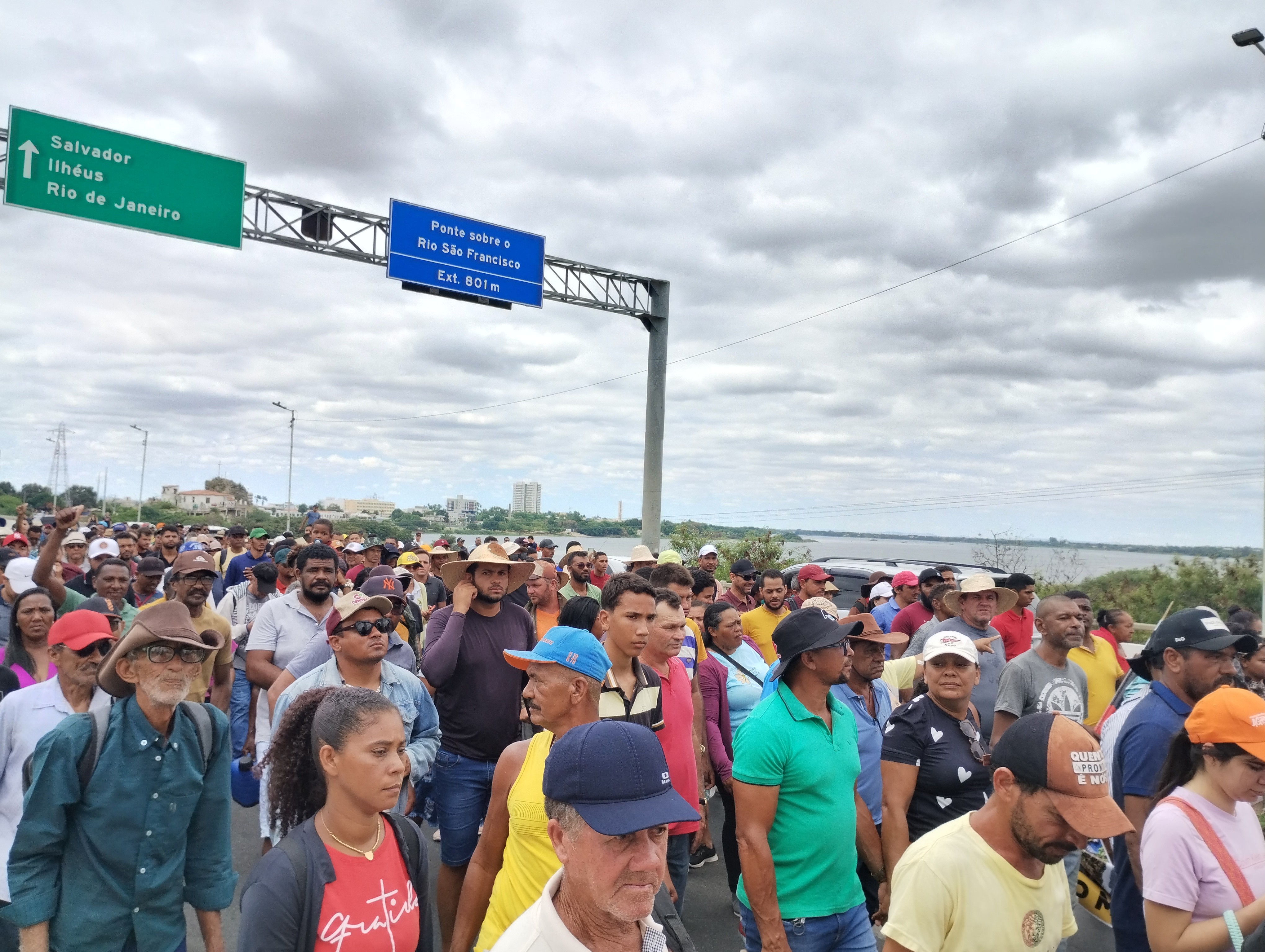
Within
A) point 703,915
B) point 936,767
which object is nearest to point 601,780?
point 936,767

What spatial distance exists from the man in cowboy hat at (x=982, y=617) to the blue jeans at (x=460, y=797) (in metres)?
3.45

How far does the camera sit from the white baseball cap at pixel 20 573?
240 inches

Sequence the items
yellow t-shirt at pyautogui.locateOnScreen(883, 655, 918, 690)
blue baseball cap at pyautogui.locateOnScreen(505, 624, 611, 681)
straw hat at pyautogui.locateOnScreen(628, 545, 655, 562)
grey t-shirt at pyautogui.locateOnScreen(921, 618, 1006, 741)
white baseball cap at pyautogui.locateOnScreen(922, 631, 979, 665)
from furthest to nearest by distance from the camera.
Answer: straw hat at pyautogui.locateOnScreen(628, 545, 655, 562)
yellow t-shirt at pyautogui.locateOnScreen(883, 655, 918, 690)
grey t-shirt at pyautogui.locateOnScreen(921, 618, 1006, 741)
white baseball cap at pyautogui.locateOnScreen(922, 631, 979, 665)
blue baseball cap at pyautogui.locateOnScreen(505, 624, 611, 681)

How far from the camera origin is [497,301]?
49.7ft

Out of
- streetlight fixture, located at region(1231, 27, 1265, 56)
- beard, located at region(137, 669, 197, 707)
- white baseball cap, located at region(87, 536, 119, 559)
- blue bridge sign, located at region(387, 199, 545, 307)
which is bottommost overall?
beard, located at region(137, 669, 197, 707)

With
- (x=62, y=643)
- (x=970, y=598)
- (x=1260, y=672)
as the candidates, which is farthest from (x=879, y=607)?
(x=62, y=643)

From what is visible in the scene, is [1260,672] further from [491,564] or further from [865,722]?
[491,564]

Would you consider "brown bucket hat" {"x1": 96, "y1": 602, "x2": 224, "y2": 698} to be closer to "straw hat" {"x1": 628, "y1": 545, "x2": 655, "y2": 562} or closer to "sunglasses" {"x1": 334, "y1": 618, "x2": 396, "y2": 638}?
"sunglasses" {"x1": 334, "y1": 618, "x2": 396, "y2": 638}

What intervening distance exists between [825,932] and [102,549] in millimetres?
7857

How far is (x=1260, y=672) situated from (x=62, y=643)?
7.46 metres

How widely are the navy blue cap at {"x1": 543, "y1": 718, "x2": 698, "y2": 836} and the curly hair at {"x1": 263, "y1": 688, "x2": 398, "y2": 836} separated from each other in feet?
2.93

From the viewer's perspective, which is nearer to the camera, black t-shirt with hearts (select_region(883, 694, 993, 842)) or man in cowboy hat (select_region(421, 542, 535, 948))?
black t-shirt with hearts (select_region(883, 694, 993, 842))

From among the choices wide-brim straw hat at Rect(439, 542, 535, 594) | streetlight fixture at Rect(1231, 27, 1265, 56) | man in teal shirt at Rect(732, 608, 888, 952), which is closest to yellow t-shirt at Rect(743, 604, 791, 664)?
wide-brim straw hat at Rect(439, 542, 535, 594)

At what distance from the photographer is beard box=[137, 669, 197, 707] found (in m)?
3.02
